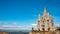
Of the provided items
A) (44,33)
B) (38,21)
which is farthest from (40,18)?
(44,33)

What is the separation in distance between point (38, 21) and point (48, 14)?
414 centimetres

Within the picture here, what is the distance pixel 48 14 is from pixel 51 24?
3.18 m

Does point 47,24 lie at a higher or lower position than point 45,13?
lower

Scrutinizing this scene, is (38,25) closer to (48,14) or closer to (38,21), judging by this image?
(38,21)

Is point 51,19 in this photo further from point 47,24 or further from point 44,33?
point 44,33

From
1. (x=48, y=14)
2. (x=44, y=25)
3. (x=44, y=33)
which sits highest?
(x=48, y=14)

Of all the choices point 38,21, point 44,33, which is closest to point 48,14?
point 38,21

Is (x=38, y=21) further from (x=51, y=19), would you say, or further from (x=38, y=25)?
(x=51, y=19)

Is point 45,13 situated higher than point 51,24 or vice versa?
point 45,13

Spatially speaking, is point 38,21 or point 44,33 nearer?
point 44,33

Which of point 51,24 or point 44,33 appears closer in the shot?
point 44,33

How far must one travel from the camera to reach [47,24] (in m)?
45.5

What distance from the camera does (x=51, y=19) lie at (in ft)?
150

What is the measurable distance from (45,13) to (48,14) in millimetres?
1261
